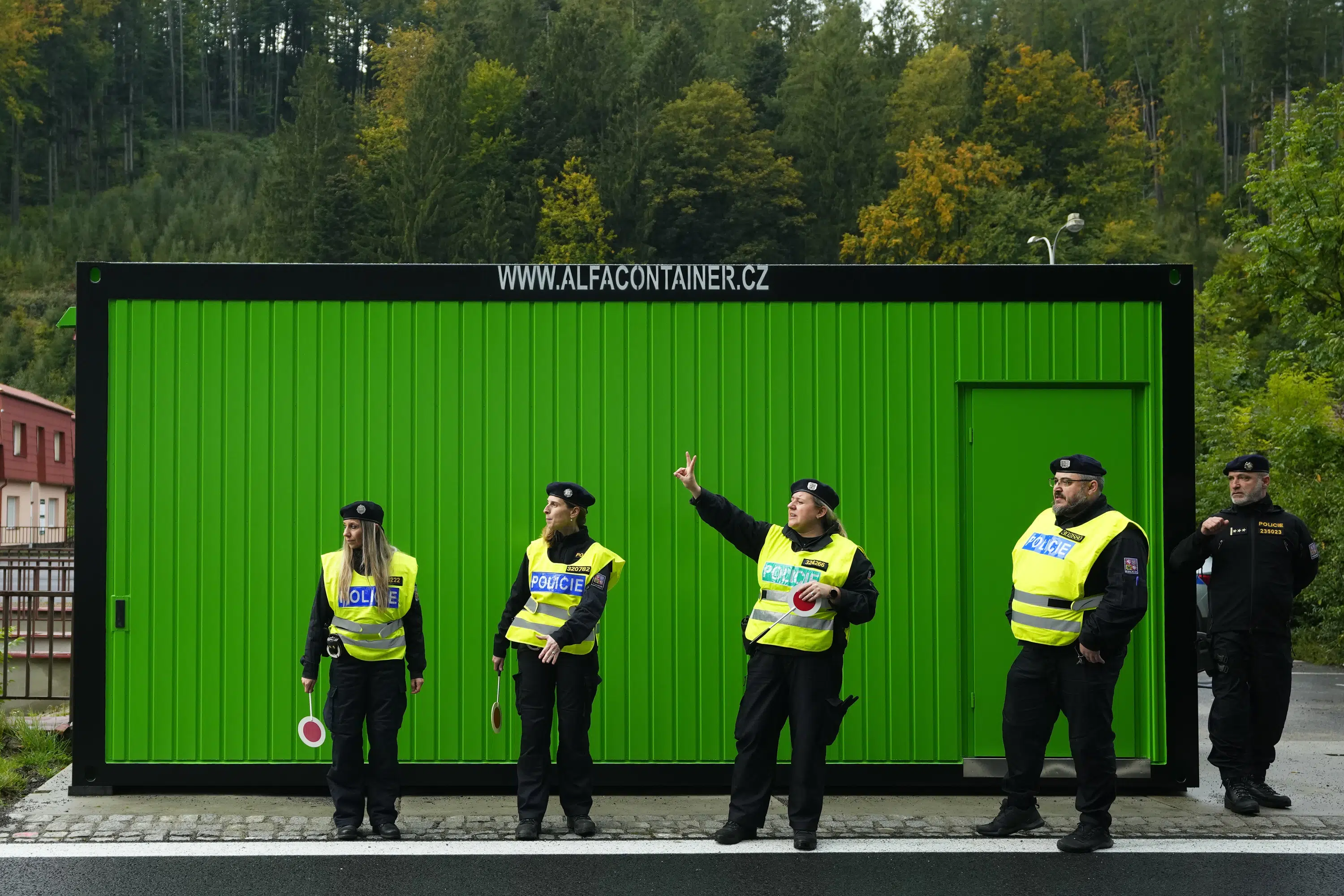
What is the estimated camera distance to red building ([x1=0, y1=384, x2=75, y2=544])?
148ft

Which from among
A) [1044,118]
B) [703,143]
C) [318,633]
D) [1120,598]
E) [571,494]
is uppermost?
[1044,118]

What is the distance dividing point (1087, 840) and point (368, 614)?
12.0 feet

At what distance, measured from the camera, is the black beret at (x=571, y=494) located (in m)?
6.55

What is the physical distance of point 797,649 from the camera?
6.23 metres

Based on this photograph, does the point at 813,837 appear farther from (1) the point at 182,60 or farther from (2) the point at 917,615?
(1) the point at 182,60

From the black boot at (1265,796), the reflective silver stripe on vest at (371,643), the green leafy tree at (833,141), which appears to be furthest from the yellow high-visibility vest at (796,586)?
the green leafy tree at (833,141)

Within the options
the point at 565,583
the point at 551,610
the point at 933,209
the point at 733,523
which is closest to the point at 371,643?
the point at 551,610

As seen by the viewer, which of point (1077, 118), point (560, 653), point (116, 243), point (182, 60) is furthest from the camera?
point (182, 60)

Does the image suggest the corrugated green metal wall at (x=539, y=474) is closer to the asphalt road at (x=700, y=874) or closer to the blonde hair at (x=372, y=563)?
the blonde hair at (x=372, y=563)

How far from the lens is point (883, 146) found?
69.8 metres

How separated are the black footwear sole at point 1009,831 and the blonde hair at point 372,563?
3177mm

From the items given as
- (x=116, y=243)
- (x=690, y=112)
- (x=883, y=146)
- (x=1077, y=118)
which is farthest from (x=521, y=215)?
(x=116, y=243)

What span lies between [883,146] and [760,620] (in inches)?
2627

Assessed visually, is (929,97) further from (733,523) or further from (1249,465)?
(733,523)
